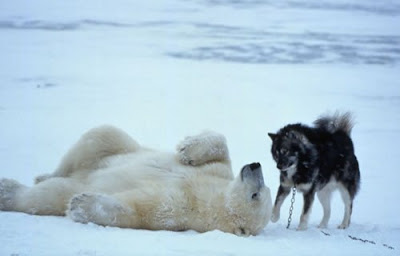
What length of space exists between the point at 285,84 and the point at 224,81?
3.79 feet

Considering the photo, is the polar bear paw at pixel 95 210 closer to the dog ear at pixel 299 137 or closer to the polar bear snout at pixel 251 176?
the polar bear snout at pixel 251 176

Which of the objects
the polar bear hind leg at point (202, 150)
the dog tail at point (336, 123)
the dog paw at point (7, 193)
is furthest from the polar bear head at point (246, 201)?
the dog tail at point (336, 123)

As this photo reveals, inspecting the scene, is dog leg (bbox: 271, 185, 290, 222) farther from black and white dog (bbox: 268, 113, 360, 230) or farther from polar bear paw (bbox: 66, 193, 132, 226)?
polar bear paw (bbox: 66, 193, 132, 226)

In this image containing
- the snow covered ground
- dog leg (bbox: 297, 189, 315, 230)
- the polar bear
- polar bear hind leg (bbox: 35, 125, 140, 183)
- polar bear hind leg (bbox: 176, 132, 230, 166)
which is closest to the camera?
the snow covered ground

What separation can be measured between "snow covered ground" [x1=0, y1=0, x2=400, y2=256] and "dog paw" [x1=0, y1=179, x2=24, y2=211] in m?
0.26

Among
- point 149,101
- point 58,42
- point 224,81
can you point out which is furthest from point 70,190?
point 58,42

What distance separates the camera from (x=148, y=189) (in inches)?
179

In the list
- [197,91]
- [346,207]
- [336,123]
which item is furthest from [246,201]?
[197,91]

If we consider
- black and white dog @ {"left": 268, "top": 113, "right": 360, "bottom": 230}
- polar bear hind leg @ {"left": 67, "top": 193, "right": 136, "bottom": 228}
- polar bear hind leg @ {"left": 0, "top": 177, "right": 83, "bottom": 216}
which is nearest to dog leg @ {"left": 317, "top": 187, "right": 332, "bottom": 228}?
black and white dog @ {"left": 268, "top": 113, "right": 360, "bottom": 230}

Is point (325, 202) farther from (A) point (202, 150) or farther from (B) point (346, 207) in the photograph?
(A) point (202, 150)

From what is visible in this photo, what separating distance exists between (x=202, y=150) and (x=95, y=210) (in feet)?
3.49

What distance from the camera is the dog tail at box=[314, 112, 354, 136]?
Result: 20.5 feet

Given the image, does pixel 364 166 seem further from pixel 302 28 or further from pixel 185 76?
pixel 302 28

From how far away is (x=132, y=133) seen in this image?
8797 mm
